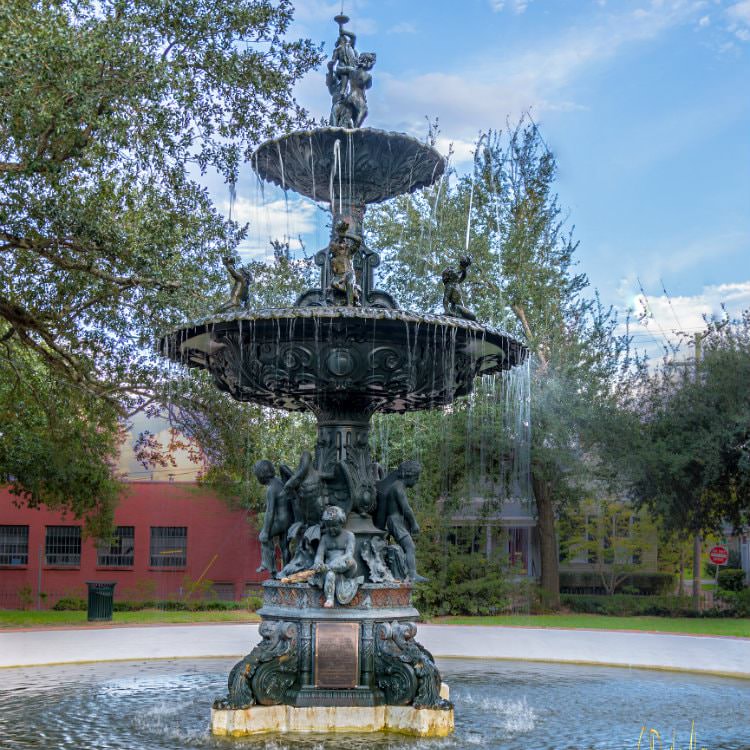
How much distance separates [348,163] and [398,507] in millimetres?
3360

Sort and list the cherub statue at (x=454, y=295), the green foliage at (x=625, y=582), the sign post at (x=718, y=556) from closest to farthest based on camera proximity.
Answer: the cherub statue at (x=454, y=295)
the sign post at (x=718, y=556)
the green foliage at (x=625, y=582)

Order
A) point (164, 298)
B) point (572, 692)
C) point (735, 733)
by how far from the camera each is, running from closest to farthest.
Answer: point (735, 733) < point (572, 692) < point (164, 298)

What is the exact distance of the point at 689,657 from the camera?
13773mm

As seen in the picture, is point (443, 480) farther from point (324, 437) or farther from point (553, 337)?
point (324, 437)

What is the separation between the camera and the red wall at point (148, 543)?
33000 millimetres

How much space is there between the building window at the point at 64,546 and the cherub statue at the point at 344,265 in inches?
1081

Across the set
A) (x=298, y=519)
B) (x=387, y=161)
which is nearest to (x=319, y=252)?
(x=387, y=161)

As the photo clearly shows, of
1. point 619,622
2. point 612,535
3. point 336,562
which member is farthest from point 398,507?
point 612,535

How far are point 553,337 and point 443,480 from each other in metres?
5.10

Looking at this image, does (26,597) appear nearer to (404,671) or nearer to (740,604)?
(740,604)

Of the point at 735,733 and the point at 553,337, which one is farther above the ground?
the point at 553,337

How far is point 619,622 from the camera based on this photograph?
77.1 feet

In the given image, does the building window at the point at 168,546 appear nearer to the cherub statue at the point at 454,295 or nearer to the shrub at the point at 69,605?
the shrub at the point at 69,605

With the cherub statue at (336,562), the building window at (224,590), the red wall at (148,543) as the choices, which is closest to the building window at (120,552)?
the red wall at (148,543)
